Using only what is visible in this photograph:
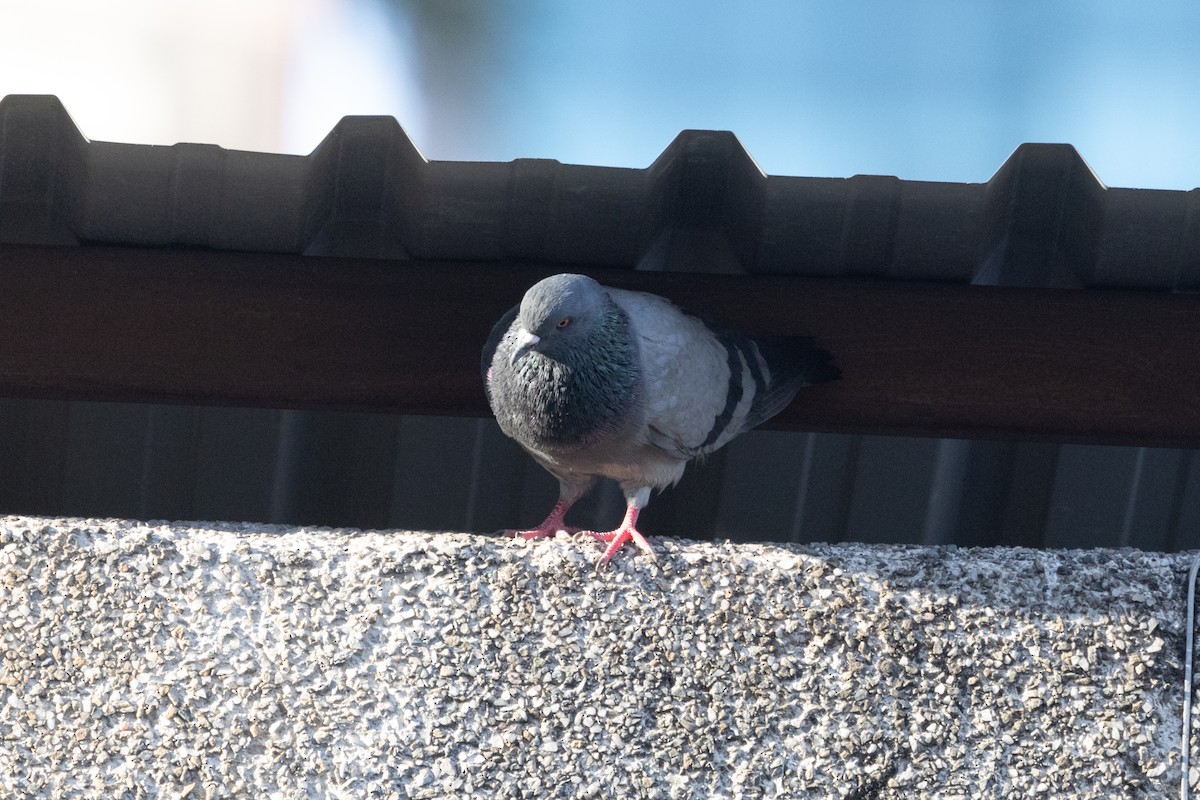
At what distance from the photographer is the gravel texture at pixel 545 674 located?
137 centimetres

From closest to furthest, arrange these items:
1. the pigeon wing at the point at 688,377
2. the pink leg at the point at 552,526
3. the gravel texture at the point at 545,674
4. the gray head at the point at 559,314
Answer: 1. the gravel texture at the point at 545,674
2. the gray head at the point at 559,314
3. the pigeon wing at the point at 688,377
4. the pink leg at the point at 552,526

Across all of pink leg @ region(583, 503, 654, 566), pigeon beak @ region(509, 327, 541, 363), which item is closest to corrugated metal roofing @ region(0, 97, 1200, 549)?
pigeon beak @ region(509, 327, 541, 363)

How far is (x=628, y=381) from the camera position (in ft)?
5.68

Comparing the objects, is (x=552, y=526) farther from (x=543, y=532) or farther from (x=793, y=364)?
(x=793, y=364)

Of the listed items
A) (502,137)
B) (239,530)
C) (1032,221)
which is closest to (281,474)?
(239,530)

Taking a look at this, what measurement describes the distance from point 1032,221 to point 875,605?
585 mm

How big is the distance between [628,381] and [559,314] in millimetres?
228

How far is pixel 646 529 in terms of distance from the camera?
88.8 inches

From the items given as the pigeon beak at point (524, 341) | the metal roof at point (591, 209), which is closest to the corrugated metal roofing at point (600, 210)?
the metal roof at point (591, 209)

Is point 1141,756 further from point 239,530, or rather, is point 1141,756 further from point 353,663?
point 239,530

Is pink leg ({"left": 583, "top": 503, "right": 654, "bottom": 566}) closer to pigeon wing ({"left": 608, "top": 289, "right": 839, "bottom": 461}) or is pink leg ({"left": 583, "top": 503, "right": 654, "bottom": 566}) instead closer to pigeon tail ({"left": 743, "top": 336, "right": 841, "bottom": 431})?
pigeon wing ({"left": 608, "top": 289, "right": 839, "bottom": 461})

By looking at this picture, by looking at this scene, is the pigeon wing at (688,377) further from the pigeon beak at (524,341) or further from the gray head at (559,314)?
the pigeon beak at (524,341)

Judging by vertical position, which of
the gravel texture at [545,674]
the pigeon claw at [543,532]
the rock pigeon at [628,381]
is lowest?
the gravel texture at [545,674]

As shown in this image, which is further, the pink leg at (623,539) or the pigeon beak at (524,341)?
the pigeon beak at (524,341)
